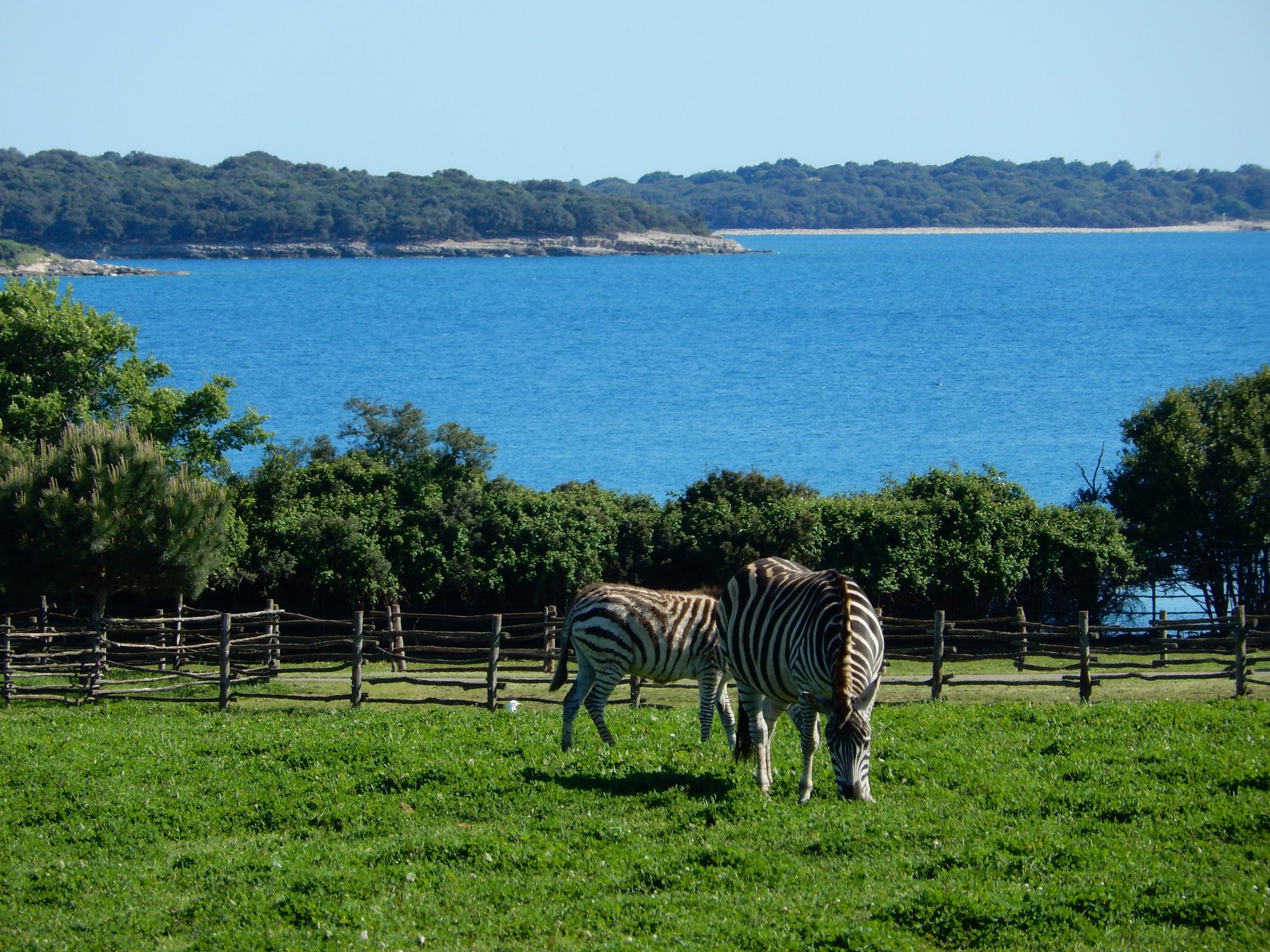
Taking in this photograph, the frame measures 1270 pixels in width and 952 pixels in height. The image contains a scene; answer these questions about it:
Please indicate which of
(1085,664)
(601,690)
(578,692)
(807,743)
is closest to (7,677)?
(578,692)

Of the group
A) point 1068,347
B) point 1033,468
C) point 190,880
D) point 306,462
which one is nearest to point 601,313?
point 1068,347

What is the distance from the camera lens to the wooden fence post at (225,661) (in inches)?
697

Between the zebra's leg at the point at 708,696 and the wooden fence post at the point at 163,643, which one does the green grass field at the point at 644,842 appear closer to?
the zebra's leg at the point at 708,696

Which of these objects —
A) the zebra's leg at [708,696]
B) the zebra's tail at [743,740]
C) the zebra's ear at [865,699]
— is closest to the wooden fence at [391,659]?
the zebra's leg at [708,696]

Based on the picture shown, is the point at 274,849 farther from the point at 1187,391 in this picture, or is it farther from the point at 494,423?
the point at 494,423

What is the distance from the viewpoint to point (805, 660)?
10.1m

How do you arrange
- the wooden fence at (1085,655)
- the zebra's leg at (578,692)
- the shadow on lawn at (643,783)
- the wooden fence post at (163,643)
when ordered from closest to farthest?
the shadow on lawn at (643,783), the zebra's leg at (578,692), the wooden fence at (1085,655), the wooden fence post at (163,643)

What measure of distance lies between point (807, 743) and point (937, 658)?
798 centimetres

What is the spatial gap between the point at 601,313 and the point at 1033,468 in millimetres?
80453

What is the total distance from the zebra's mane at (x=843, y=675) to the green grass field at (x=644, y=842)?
2.84 feet

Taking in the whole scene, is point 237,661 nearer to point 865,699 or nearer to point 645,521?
point 645,521

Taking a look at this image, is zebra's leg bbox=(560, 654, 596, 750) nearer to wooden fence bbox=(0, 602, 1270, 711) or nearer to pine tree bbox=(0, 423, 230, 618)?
wooden fence bbox=(0, 602, 1270, 711)

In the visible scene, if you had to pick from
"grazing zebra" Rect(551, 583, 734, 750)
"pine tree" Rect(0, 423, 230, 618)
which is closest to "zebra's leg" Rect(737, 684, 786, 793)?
"grazing zebra" Rect(551, 583, 734, 750)

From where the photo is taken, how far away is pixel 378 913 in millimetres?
8055
